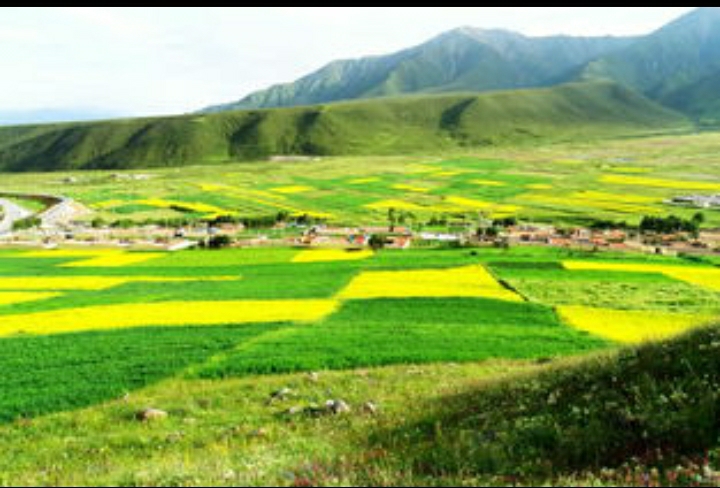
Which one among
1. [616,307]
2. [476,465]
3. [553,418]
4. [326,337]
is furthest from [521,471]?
[616,307]

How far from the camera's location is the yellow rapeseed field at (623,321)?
27703 mm

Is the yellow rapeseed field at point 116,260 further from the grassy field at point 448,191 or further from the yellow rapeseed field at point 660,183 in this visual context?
the yellow rapeseed field at point 660,183

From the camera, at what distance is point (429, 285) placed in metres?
42.3

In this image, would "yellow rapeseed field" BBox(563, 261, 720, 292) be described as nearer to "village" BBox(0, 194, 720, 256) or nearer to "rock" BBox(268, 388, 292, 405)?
"village" BBox(0, 194, 720, 256)

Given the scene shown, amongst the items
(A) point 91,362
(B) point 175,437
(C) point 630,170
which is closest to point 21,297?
(A) point 91,362

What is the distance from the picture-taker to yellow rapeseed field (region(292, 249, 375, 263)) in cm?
5797

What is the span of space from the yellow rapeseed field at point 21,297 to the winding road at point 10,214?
60.8 meters

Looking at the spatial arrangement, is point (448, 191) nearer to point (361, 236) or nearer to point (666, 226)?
point (361, 236)

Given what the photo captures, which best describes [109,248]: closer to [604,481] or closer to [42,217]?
[42,217]

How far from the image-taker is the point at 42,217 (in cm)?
11025

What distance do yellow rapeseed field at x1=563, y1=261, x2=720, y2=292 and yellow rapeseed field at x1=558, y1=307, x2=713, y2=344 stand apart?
12.8m

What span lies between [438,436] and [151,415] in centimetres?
944

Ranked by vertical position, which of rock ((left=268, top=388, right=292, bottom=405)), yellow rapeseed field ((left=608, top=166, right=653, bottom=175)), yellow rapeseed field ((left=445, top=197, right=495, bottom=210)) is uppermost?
yellow rapeseed field ((left=608, top=166, right=653, bottom=175))

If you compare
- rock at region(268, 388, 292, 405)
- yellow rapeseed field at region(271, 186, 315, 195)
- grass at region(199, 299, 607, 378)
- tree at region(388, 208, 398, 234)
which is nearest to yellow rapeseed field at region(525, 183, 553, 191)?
tree at region(388, 208, 398, 234)
